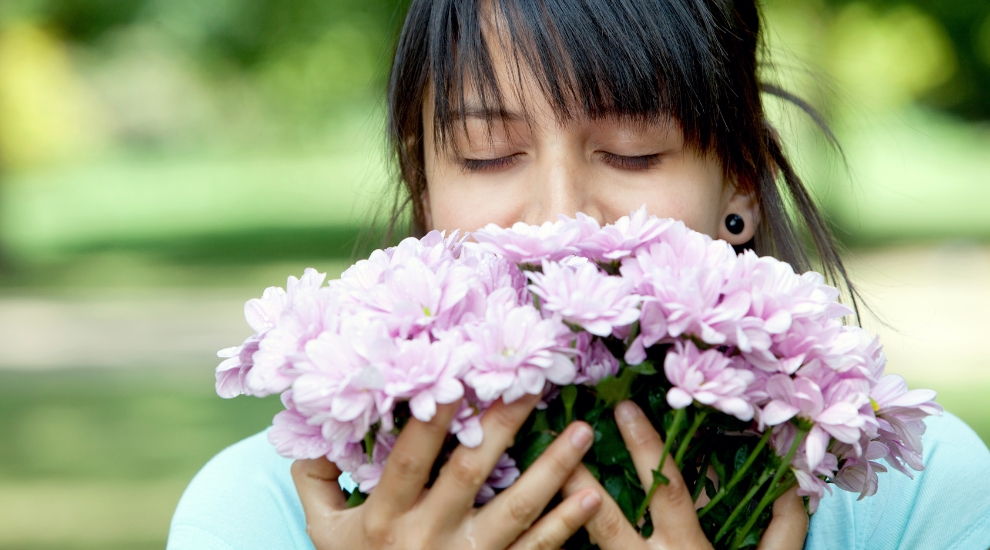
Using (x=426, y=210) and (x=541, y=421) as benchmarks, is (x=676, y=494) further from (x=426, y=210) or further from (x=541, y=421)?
(x=426, y=210)

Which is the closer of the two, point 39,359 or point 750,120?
point 750,120

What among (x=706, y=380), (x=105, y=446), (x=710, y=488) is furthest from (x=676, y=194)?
(x=105, y=446)

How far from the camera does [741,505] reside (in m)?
1.43

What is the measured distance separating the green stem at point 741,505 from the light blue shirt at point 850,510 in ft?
3.11

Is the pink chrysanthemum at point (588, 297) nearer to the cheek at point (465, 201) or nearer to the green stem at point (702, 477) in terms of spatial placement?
the green stem at point (702, 477)

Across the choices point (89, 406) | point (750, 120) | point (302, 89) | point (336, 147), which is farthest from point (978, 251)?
point (336, 147)

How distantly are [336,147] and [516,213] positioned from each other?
30.9 m

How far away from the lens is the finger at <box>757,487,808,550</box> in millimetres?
1518

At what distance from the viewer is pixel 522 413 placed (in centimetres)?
131

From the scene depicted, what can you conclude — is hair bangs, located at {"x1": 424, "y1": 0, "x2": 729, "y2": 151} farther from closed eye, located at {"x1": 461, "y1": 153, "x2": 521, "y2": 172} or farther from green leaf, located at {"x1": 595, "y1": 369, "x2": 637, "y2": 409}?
green leaf, located at {"x1": 595, "y1": 369, "x2": 637, "y2": 409}

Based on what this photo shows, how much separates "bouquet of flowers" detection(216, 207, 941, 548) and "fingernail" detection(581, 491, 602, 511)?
0.21 feet

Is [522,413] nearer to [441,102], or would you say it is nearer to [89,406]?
[441,102]

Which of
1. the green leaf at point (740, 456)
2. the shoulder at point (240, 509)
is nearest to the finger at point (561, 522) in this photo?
the green leaf at point (740, 456)

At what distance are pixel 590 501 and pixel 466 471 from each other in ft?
0.61
